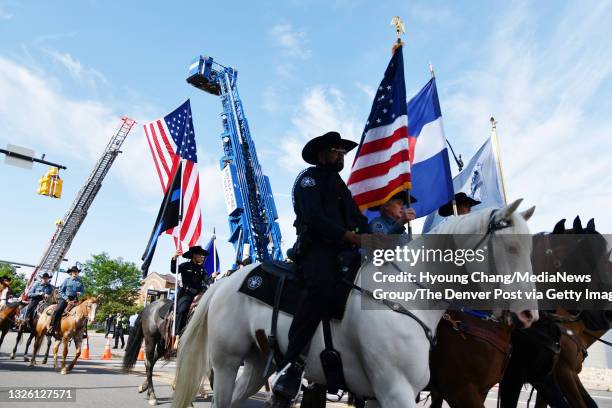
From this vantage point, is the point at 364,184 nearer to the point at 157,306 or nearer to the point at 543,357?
the point at 543,357

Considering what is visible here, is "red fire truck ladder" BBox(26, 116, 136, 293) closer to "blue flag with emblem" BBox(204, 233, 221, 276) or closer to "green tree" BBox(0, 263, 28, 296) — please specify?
"blue flag with emblem" BBox(204, 233, 221, 276)

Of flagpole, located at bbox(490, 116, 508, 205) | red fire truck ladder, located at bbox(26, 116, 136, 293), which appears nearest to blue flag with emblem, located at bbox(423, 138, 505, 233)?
flagpole, located at bbox(490, 116, 508, 205)

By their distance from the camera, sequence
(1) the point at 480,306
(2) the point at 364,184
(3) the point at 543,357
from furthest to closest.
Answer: (2) the point at 364,184 < (3) the point at 543,357 < (1) the point at 480,306

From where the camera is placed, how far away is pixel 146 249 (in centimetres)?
902

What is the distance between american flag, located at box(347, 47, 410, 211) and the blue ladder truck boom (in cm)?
2068

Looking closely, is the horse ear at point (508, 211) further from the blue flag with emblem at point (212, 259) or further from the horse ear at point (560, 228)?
the blue flag with emblem at point (212, 259)

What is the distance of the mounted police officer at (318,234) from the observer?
368cm

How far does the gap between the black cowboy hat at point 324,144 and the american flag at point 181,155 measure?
19.2 feet

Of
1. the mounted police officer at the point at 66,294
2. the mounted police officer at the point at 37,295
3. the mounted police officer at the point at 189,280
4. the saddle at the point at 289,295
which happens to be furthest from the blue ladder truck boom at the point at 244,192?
the saddle at the point at 289,295

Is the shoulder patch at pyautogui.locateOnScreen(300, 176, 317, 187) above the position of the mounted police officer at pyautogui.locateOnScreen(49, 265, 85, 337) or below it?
above

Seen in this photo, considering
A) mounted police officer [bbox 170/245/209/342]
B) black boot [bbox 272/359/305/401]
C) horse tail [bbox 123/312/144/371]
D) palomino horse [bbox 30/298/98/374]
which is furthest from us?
palomino horse [bbox 30/298/98/374]

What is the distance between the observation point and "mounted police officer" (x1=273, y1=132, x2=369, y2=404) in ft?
12.1

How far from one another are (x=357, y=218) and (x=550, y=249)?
2.98m

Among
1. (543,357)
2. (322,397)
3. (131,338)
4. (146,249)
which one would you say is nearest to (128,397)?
(131,338)
